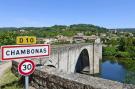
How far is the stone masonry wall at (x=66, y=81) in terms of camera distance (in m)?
5.50

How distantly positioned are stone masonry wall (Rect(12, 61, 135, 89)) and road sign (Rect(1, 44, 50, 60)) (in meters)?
1.13

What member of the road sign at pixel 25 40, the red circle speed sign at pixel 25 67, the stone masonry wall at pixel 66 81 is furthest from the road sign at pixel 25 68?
the stone masonry wall at pixel 66 81

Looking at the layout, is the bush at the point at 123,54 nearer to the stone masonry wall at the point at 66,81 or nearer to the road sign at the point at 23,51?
the stone masonry wall at the point at 66,81

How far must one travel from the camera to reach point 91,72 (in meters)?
50.1

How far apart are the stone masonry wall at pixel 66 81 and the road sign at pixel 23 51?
1.13 metres

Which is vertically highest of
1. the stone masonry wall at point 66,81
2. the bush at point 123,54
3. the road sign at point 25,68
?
the road sign at point 25,68

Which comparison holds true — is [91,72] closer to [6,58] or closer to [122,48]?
[122,48]

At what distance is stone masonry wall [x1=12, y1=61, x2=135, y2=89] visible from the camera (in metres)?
5.50

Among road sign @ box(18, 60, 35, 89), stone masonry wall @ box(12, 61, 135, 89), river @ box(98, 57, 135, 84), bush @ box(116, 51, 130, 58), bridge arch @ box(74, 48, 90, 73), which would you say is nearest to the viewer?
road sign @ box(18, 60, 35, 89)

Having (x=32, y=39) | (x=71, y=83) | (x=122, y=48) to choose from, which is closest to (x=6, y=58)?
(x=32, y=39)

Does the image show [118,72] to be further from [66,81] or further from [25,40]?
[25,40]

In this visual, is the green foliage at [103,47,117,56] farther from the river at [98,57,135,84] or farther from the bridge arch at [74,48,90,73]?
the bridge arch at [74,48,90,73]

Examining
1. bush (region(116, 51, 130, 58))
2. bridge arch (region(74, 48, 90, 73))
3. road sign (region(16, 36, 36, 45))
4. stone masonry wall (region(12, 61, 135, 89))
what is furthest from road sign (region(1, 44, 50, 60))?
bush (region(116, 51, 130, 58))

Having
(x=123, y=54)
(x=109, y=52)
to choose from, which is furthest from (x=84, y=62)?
(x=109, y=52)
